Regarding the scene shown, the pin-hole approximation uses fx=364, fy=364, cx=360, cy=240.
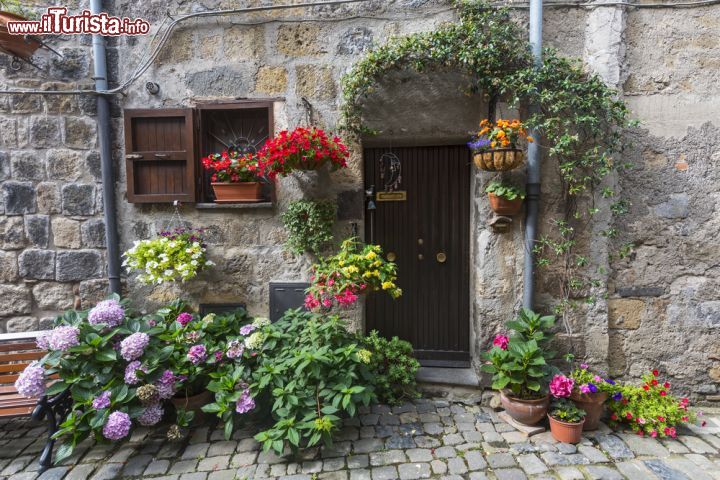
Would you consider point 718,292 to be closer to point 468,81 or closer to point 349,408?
point 468,81

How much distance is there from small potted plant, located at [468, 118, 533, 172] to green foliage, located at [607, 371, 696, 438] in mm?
1766

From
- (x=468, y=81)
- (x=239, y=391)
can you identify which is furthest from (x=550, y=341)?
(x=239, y=391)

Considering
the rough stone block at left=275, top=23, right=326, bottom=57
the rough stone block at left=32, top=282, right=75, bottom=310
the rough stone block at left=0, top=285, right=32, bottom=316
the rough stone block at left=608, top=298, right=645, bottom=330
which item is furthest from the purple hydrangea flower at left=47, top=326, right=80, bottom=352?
the rough stone block at left=608, top=298, right=645, bottom=330

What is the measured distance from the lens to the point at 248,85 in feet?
9.86

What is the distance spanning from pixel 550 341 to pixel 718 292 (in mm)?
1316

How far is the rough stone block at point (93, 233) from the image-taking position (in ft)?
10.1

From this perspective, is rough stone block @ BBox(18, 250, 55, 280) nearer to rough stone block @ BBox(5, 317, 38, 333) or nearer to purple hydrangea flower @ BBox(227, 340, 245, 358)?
rough stone block @ BBox(5, 317, 38, 333)

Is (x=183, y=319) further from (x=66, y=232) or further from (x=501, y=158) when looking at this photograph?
(x=501, y=158)

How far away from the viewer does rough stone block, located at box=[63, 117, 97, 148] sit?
119 inches

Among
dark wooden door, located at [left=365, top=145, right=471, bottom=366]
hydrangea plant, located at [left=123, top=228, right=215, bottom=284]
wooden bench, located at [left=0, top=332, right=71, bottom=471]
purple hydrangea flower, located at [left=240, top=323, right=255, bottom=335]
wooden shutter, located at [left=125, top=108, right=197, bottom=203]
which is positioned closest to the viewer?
wooden bench, located at [left=0, top=332, right=71, bottom=471]

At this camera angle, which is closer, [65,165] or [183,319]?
[183,319]

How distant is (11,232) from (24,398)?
148 centimetres

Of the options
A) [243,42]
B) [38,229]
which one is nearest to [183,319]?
[38,229]

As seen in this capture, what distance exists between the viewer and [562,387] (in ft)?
8.04
